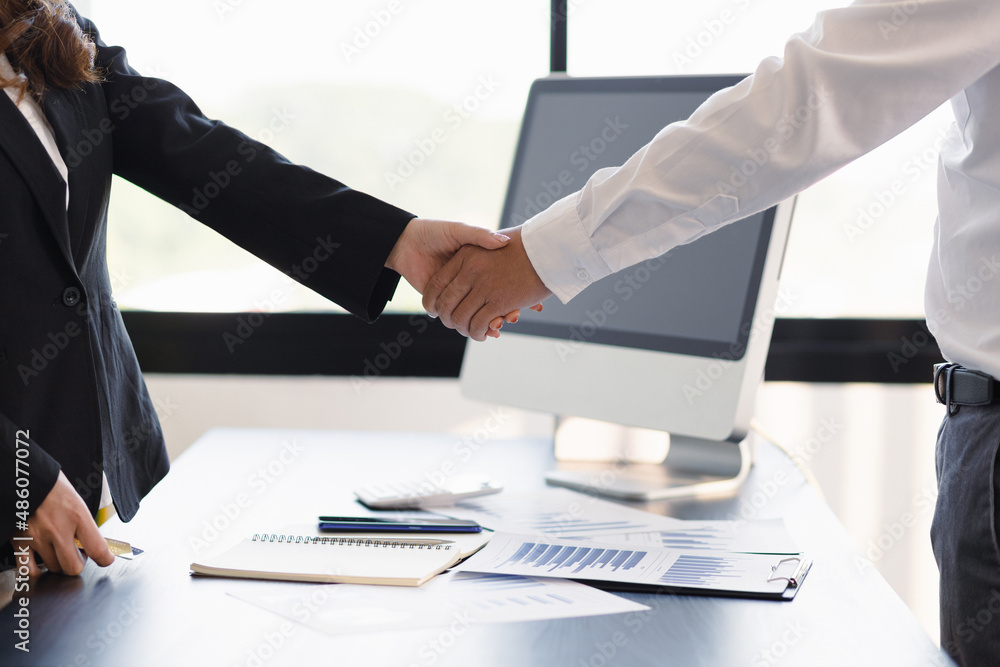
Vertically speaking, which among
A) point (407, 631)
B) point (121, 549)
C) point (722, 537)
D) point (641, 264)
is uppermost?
point (641, 264)

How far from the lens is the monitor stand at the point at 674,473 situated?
1230 mm

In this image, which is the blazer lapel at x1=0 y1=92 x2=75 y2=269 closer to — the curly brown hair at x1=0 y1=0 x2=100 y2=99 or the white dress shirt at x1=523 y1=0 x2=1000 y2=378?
the curly brown hair at x1=0 y1=0 x2=100 y2=99

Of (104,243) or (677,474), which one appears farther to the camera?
(677,474)

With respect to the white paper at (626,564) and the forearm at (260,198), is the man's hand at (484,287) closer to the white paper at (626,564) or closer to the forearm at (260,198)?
the forearm at (260,198)

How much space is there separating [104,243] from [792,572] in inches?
35.5

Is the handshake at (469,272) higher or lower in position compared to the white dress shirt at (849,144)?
lower

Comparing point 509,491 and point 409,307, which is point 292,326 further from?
point 509,491

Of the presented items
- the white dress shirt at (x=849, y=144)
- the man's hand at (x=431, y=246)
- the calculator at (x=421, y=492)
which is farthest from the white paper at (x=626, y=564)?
the man's hand at (x=431, y=246)

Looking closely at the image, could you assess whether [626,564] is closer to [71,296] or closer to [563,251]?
[563,251]

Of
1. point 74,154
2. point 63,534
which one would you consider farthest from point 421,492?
→ point 74,154

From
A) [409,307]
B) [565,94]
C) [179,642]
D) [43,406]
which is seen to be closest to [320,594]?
[179,642]

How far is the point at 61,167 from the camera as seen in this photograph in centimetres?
98

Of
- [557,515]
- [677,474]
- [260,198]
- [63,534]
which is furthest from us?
[677,474]

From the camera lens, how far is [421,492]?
1.16 m
